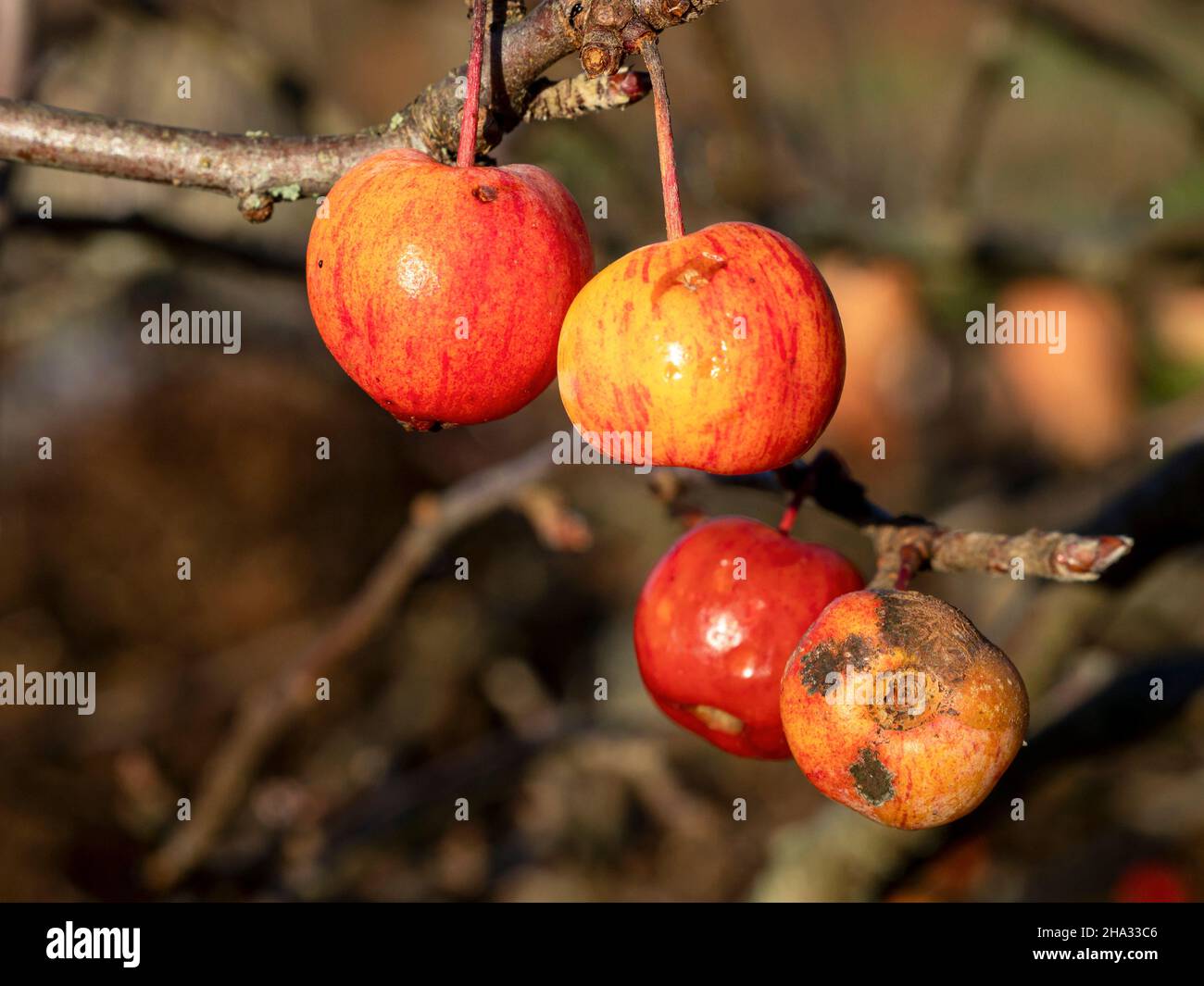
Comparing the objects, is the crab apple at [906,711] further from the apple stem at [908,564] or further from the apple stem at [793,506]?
the apple stem at [793,506]

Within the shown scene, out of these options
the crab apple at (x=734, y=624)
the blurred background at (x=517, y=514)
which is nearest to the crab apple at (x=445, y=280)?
the crab apple at (x=734, y=624)

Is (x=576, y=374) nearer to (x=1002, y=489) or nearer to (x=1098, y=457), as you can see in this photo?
(x=1002, y=489)

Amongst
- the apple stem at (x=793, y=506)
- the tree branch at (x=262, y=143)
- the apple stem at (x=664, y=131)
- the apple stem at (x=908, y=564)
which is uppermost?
the tree branch at (x=262, y=143)

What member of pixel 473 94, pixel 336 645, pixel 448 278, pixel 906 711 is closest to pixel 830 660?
pixel 906 711

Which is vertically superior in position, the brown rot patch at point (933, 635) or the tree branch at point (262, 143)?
the tree branch at point (262, 143)

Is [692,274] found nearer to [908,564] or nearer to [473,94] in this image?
[473,94]

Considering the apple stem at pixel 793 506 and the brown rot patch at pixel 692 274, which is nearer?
the brown rot patch at pixel 692 274

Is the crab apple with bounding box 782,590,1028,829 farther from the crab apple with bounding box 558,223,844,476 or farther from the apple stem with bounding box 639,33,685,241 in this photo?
the apple stem with bounding box 639,33,685,241
